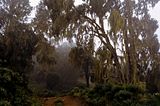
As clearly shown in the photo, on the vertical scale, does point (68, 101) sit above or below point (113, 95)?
below

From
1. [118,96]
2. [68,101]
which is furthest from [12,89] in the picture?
[118,96]

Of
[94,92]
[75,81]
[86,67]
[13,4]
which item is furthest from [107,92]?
[75,81]

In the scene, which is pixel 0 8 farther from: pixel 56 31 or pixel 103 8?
pixel 103 8

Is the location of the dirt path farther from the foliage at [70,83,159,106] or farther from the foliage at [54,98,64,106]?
the foliage at [70,83,159,106]

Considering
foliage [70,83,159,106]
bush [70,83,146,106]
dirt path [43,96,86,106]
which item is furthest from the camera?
dirt path [43,96,86,106]

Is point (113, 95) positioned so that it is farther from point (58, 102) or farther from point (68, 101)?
point (58, 102)

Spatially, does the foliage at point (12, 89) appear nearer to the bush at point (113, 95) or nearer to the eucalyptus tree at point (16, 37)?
the eucalyptus tree at point (16, 37)

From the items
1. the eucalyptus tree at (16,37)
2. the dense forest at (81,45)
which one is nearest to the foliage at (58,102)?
the dense forest at (81,45)

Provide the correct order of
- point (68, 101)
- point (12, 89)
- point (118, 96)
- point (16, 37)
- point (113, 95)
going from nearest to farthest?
1. point (12, 89)
2. point (118, 96)
3. point (113, 95)
4. point (68, 101)
5. point (16, 37)

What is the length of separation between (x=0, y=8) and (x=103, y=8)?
7879 mm

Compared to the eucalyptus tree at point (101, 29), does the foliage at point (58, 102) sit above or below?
below

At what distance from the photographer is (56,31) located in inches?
930

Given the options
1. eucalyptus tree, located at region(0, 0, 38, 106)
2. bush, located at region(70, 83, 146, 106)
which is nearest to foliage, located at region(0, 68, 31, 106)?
eucalyptus tree, located at region(0, 0, 38, 106)

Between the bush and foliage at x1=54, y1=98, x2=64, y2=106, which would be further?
foliage at x1=54, y1=98, x2=64, y2=106
